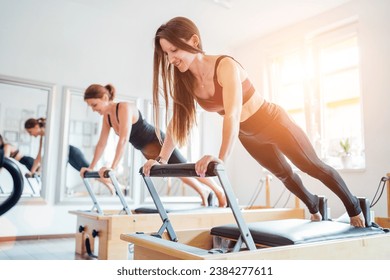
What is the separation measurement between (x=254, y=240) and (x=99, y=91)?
1974mm

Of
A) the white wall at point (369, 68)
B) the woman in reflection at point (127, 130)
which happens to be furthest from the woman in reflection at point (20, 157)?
the white wall at point (369, 68)

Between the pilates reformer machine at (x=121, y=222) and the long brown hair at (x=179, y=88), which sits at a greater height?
the long brown hair at (x=179, y=88)

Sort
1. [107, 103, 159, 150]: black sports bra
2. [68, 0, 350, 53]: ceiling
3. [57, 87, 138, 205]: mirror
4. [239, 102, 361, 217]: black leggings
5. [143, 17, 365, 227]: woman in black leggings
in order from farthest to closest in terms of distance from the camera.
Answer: [57, 87, 138, 205]: mirror → [107, 103, 159, 150]: black sports bra → [68, 0, 350, 53]: ceiling → [239, 102, 361, 217]: black leggings → [143, 17, 365, 227]: woman in black leggings

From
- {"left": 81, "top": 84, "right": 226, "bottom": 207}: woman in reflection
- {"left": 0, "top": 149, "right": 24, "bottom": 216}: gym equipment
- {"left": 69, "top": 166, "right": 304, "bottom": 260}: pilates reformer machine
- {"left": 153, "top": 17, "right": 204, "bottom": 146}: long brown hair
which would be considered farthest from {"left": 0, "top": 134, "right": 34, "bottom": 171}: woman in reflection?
{"left": 0, "top": 149, "right": 24, "bottom": 216}: gym equipment

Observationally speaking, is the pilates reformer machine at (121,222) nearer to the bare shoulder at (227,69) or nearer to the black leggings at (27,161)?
the black leggings at (27,161)

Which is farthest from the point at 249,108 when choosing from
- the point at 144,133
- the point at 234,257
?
the point at 144,133

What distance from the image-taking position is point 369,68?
106 inches

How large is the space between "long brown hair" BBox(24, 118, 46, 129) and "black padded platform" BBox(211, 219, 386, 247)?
2.09 m

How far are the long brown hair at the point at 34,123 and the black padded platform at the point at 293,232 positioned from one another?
209cm

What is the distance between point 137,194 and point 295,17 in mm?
2049

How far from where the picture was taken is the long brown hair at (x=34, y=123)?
9.50ft

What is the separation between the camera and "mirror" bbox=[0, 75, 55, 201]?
9.15ft

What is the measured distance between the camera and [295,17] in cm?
281

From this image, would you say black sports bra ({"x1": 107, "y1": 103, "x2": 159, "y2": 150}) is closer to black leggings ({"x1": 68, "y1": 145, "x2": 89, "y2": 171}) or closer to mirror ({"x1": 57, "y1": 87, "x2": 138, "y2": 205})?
mirror ({"x1": 57, "y1": 87, "x2": 138, "y2": 205})
